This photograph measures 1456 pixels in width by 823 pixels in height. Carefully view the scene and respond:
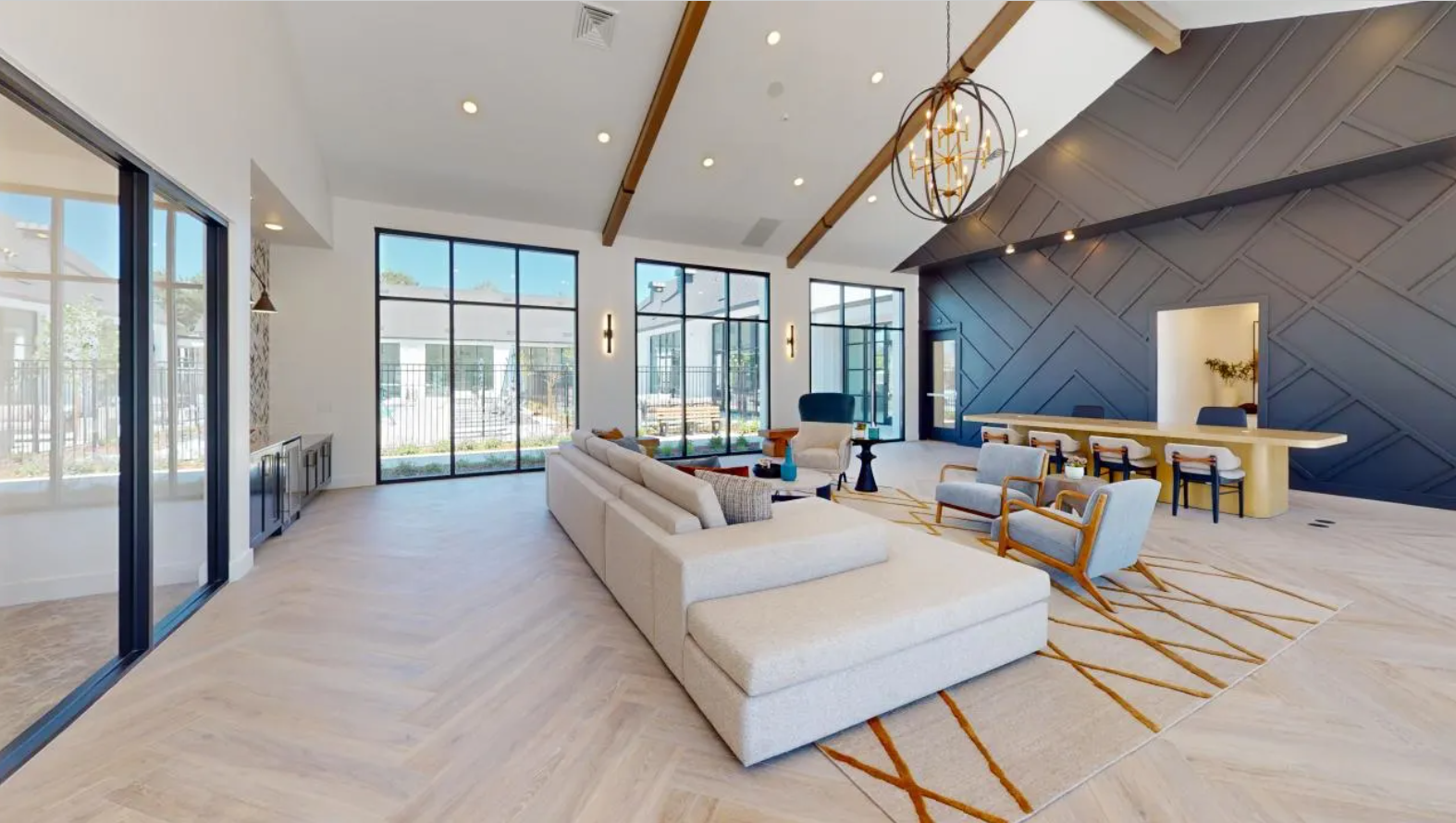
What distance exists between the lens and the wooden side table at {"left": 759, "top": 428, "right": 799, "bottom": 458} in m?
7.96

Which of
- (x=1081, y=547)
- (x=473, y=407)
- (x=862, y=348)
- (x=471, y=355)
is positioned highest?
Answer: (x=862, y=348)

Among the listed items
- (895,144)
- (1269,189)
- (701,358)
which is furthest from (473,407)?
(1269,189)

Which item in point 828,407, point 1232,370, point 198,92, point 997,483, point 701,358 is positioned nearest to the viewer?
point 198,92

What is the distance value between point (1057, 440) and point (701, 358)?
18.0 ft

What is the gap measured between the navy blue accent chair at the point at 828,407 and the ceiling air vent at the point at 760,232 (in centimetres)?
286

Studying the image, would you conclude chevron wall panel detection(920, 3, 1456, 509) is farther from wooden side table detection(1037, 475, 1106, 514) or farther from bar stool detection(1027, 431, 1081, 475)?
wooden side table detection(1037, 475, 1106, 514)

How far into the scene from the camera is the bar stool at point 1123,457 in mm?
5617

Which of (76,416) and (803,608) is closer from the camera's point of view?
(803,608)

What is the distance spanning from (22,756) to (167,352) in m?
2.16

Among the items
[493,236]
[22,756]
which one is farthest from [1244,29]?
[22,756]

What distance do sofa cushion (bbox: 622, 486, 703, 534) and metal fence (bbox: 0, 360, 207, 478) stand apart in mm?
2488

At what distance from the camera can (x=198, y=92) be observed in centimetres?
319

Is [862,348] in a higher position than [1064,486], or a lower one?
higher

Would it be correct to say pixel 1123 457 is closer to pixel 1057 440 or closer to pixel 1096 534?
pixel 1057 440
